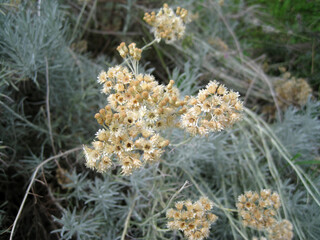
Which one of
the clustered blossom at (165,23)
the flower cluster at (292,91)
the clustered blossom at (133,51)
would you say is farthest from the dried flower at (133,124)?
the flower cluster at (292,91)

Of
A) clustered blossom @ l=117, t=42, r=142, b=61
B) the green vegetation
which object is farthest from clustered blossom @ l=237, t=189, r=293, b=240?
clustered blossom @ l=117, t=42, r=142, b=61

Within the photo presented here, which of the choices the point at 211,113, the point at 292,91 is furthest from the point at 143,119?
the point at 292,91

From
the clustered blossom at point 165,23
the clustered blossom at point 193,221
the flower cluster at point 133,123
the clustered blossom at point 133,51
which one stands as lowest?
the clustered blossom at point 193,221

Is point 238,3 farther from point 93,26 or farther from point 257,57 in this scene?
point 93,26

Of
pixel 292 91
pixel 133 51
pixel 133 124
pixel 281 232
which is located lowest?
pixel 281 232

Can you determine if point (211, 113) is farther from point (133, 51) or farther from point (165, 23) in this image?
point (165, 23)

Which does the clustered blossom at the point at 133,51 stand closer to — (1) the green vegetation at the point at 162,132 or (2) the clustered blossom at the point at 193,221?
(1) the green vegetation at the point at 162,132
